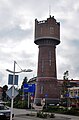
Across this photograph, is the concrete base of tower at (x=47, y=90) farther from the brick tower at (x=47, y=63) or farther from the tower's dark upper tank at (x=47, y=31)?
the tower's dark upper tank at (x=47, y=31)

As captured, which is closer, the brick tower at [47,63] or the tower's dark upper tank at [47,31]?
the brick tower at [47,63]

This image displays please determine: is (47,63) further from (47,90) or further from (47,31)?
(47,31)

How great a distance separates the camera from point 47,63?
74.2 meters

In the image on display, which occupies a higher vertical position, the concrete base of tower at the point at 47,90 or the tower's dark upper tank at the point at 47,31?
Result: the tower's dark upper tank at the point at 47,31

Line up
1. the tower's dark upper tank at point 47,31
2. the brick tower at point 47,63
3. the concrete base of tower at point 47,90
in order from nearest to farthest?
the concrete base of tower at point 47,90
the brick tower at point 47,63
the tower's dark upper tank at point 47,31

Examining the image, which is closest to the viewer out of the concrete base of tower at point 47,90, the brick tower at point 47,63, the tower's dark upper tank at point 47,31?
the concrete base of tower at point 47,90

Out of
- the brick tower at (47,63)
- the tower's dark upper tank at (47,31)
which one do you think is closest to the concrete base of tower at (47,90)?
the brick tower at (47,63)

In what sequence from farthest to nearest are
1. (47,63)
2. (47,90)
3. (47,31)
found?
(47,31) → (47,63) → (47,90)

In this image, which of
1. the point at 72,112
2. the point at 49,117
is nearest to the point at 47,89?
the point at 72,112

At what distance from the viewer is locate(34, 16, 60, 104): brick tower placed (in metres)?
73.4

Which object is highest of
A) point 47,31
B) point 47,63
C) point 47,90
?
point 47,31

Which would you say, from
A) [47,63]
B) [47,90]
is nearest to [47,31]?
[47,63]

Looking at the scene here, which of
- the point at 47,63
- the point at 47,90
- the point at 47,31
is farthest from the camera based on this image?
the point at 47,31

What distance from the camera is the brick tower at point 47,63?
2891 inches
